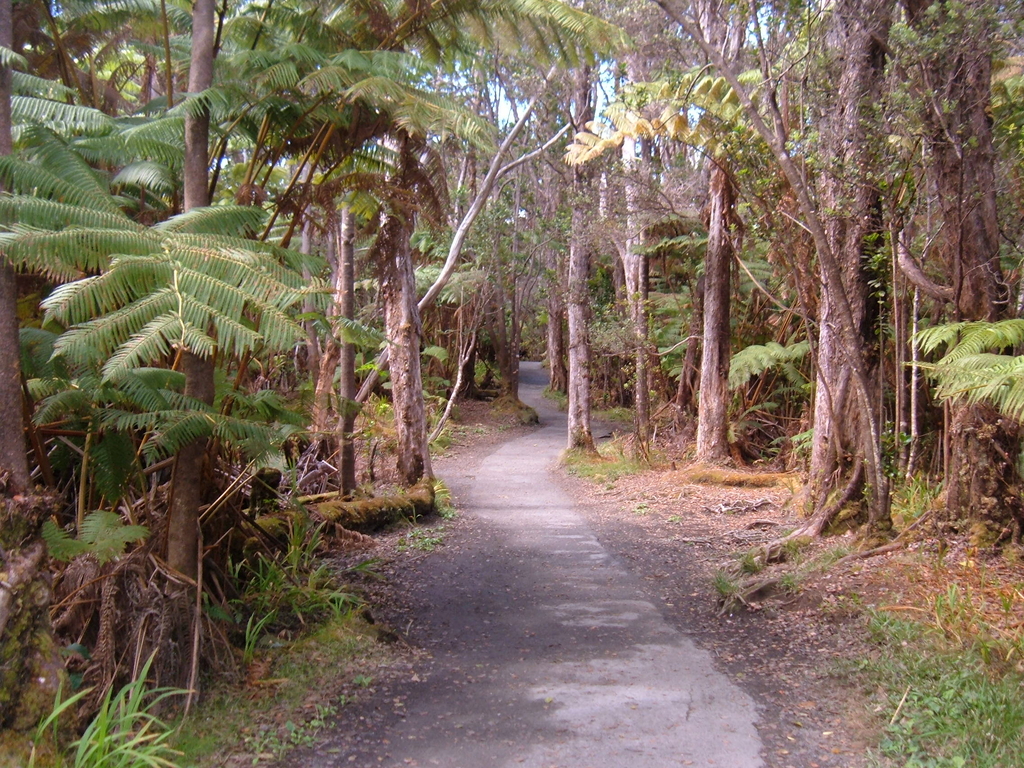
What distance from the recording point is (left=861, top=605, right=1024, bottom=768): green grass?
400 centimetres

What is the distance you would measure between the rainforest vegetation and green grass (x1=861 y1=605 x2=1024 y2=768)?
155 cm

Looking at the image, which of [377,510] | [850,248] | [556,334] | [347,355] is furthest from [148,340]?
[556,334]

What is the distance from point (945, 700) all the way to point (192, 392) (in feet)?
15.2

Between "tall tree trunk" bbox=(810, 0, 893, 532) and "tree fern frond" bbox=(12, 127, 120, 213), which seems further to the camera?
"tall tree trunk" bbox=(810, 0, 893, 532)

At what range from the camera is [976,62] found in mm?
6816

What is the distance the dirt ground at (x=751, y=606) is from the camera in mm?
4645

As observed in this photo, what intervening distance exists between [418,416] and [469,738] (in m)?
8.24

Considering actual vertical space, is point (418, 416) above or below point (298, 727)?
above

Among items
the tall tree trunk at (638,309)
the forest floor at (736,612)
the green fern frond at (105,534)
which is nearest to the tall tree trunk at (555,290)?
the tall tree trunk at (638,309)

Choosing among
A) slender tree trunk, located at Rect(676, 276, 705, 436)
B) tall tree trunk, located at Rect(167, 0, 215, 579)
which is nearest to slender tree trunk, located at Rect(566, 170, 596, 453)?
slender tree trunk, located at Rect(676, 276, 705, 436)

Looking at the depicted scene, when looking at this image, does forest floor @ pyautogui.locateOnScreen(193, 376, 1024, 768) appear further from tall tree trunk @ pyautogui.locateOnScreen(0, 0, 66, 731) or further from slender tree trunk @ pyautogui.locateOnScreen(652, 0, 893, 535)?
tall tree trunk @ pyautogui.locateOnScreen(0, 0, 66, 731)

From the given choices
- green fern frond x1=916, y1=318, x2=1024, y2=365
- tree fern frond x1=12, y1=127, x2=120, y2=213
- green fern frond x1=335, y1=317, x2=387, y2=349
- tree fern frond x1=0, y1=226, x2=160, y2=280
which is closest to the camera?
tree fern frond x1=0, y1=226, x2=160, y2=280

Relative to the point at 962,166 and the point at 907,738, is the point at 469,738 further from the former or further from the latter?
the point at 962,166

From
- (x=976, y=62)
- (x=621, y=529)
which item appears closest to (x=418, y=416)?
(x=621, y=529)
